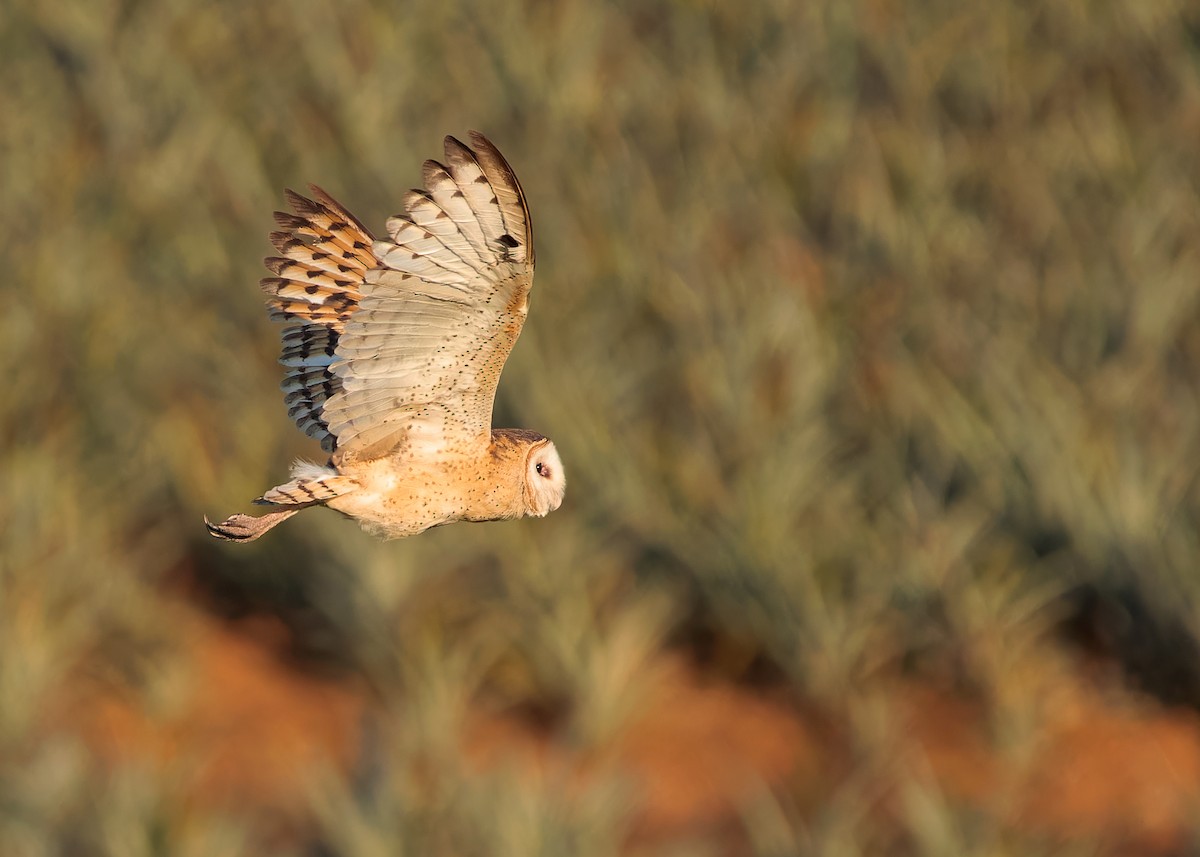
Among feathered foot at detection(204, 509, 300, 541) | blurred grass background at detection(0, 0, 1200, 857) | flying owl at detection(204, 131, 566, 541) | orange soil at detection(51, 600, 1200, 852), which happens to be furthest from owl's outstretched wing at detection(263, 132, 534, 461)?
orange soil at detection(51, 600, 1200, 852)

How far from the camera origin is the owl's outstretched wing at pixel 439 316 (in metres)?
1.86

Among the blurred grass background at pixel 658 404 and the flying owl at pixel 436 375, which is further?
the blurred grass background at pixel 658 404

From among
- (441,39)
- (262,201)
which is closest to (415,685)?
(262,201)

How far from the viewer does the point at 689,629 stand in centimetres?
514

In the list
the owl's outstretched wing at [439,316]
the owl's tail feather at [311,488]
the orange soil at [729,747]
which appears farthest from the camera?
the orange soil at [729,747]

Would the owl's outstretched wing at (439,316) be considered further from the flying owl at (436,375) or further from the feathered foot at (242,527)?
the feathered foot at (242,527)

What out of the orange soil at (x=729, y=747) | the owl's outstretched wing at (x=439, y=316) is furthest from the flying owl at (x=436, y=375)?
the orange soil at (x=729, y=747)

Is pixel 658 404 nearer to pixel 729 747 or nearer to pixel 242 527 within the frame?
pixel 729 747

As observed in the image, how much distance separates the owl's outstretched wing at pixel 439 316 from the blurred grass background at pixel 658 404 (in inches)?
70.9

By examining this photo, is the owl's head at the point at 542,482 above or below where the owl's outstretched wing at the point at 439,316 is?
below

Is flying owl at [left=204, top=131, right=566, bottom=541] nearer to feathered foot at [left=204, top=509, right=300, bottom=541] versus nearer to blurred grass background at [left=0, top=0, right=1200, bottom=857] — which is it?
feathered foot at [left=204, top=509, right=300, bottom=541]

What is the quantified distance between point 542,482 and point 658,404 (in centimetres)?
361

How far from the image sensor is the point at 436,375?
1.99 meters

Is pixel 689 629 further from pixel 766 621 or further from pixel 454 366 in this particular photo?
A: pixel 454 366
